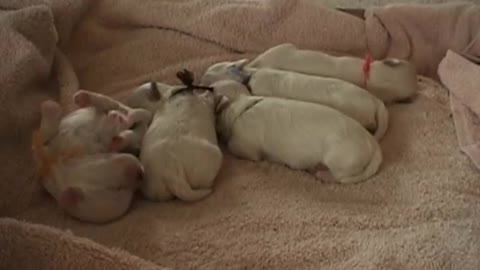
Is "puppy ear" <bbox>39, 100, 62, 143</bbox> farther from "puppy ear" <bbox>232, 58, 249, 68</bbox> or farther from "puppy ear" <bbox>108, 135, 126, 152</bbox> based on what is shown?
"puppy ear" <bbox>232, 58, 249, 68</bbox>

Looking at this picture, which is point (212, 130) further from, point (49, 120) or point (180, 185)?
point (49, 120)

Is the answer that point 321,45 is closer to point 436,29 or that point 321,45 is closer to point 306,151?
point 436,29

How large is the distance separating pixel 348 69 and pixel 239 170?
33 cm

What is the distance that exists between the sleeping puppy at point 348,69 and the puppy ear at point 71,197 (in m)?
0.43

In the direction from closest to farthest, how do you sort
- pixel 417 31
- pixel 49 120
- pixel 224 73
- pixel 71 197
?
1. pixel 71 197
2. pixel 49 120
3. pixel 224 73
4. pixel 417 31

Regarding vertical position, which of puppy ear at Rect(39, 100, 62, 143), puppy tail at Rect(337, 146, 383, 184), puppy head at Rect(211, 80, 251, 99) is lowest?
puppy tail at Rect(337, 146, 383, 184)

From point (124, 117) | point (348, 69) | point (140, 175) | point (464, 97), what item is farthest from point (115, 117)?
point (464, 97)

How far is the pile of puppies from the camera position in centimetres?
139

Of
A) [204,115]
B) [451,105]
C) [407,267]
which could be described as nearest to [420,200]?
[407,267]

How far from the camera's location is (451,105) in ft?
5.32

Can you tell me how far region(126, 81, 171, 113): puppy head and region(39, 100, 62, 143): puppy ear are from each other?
0.18 meters

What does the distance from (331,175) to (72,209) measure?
452mm

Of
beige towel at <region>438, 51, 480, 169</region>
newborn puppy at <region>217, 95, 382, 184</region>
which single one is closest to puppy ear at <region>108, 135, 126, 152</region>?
newborn puppy at <region>217, 95, 382, 184</region>

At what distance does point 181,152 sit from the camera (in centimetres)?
141
